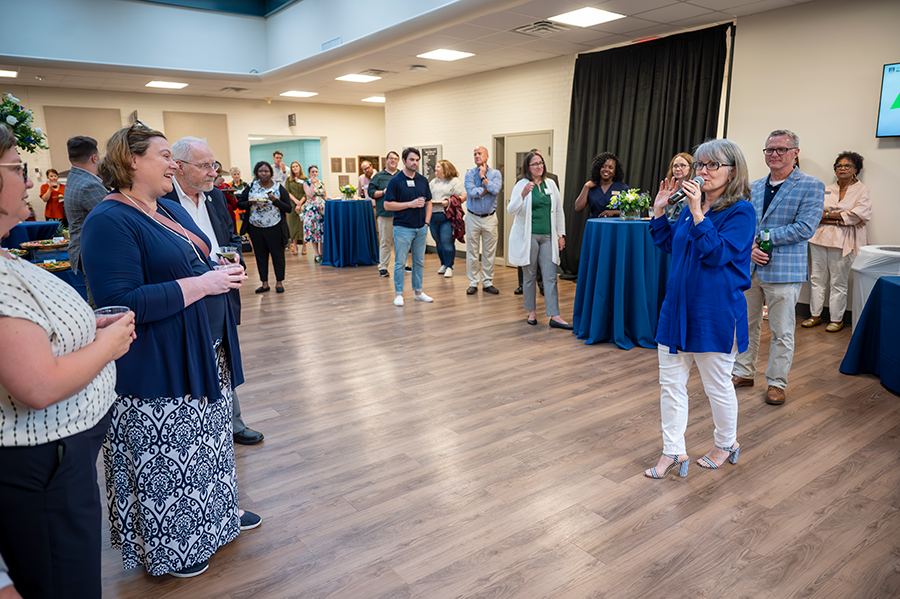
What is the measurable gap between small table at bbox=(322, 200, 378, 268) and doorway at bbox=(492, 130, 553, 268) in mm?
Result: 2318

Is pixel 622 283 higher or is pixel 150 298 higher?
pixel 150 298

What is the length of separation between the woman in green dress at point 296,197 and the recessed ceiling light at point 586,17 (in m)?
5.52

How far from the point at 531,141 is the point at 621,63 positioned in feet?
6.43

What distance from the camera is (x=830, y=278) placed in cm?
573

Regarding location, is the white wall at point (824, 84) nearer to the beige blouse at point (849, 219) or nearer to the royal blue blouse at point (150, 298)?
the beige blouse at point (849, 219)

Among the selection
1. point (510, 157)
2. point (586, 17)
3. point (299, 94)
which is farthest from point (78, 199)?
point (299, 94)

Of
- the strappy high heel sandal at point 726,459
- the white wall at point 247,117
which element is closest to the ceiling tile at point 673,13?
the strappy high heel sandal at point 726,459

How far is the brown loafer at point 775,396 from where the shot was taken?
12.5 ft

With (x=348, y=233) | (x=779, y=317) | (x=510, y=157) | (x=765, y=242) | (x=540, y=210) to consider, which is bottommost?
(x=779, y=317)

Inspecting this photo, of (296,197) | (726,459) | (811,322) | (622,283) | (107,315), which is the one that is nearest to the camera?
(107,315)

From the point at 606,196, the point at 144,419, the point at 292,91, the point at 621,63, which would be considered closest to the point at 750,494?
the point at 144,419

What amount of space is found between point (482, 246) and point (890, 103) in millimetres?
4602

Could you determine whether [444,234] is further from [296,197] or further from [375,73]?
[296,197]

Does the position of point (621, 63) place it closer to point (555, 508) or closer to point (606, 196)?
point (606, 196)
